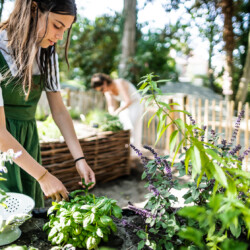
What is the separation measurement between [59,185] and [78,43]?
1088cm

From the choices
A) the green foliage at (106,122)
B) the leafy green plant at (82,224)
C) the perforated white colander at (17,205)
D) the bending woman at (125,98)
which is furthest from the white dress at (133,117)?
the leafy green plant at (82,224)

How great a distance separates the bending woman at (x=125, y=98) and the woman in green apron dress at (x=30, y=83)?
131 inches

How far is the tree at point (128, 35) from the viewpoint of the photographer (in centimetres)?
831

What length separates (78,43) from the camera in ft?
36.8

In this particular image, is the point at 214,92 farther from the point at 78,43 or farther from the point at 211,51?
the point at 78,43

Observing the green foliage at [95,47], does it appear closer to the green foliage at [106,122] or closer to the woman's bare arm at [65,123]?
the green foliage at [106,122]

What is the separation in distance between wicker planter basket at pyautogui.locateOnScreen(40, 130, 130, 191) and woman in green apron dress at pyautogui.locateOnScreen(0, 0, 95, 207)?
1.48 meters

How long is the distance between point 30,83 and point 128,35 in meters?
7.49

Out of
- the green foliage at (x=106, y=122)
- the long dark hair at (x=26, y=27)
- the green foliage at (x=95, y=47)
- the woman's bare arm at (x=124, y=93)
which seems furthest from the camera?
the green foliage at (x=95, y=47)

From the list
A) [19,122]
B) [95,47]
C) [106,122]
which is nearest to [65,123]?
[19,122]

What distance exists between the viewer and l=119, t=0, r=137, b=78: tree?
8.31 metres

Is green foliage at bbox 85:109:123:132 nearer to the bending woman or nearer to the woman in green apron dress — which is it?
the bending woman

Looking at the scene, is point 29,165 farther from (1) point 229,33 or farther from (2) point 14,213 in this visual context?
(1) point 229,33

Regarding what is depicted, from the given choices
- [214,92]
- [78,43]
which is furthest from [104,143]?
[214,92]
